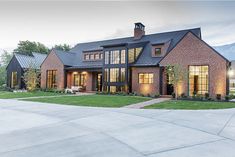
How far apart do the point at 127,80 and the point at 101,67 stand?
4534mm

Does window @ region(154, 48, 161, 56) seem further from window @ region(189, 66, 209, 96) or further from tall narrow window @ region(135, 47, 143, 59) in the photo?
window @ region(189, 66, 209, 96)

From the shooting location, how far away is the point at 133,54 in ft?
87.9

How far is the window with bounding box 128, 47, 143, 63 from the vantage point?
2622 centimetres

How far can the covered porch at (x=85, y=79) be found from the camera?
3045cm

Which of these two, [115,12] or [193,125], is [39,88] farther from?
[193,125]

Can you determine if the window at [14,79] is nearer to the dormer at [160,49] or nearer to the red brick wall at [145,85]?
the red brick wall at [145,85]

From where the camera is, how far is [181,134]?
6.96m

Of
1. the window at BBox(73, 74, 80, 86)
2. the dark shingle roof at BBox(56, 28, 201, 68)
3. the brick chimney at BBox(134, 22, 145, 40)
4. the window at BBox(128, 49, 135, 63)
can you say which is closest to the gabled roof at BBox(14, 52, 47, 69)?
the dark shingle roof at BBox(56, 28, 201, 68)

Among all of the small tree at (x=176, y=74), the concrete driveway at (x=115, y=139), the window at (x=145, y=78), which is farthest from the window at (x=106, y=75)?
the concrete driveway at (x=115, y=139)

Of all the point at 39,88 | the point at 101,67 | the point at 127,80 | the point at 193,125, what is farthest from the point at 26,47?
the point at 193,125

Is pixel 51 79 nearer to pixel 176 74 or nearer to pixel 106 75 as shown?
pixel 106 75

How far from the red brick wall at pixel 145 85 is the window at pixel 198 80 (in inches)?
146

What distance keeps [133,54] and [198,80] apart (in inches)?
346

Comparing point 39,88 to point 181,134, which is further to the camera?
point 39,88
